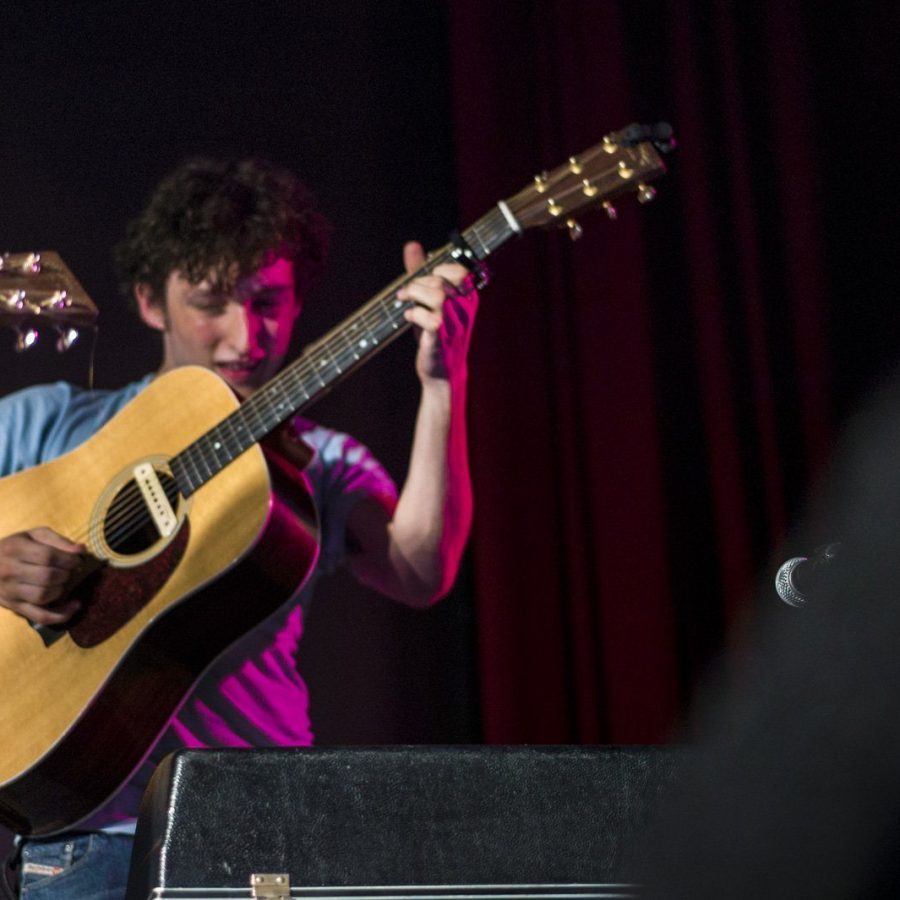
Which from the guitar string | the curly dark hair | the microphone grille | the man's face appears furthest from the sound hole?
the microphone grille

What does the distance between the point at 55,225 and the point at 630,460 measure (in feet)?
4.21

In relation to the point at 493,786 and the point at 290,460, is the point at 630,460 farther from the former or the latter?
the point at 493,786

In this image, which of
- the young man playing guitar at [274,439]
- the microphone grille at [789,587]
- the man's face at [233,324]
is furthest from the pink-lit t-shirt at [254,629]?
the microphone grille at [789,587]

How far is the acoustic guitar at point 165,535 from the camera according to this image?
190cm

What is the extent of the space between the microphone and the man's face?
147 cm

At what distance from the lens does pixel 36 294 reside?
2.04 meters

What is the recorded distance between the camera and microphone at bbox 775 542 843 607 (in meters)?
1.06

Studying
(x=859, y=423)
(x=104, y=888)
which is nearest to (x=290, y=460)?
(x=104, y=888)

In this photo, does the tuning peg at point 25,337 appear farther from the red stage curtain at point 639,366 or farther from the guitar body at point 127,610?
the red stage curtain at point 639,366

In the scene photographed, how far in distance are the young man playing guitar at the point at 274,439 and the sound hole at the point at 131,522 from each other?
0.05m

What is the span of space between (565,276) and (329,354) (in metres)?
1.01

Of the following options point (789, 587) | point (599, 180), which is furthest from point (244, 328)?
point (789, 587)

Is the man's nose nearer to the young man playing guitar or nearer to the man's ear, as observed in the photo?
the young man playing guitar

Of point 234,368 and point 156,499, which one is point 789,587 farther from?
point 234,368
